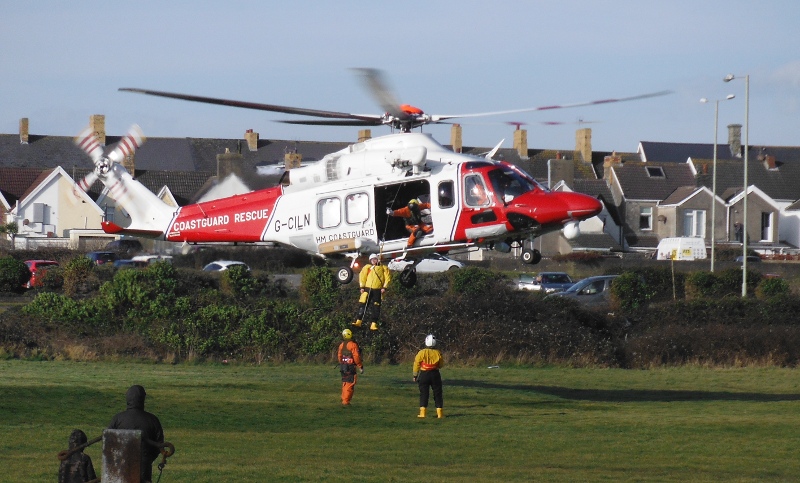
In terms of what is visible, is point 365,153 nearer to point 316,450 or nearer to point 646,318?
point 316,450

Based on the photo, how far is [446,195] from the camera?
2736 cm

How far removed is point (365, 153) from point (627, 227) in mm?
72527

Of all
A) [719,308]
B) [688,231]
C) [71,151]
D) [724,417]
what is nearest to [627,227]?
[688,231]

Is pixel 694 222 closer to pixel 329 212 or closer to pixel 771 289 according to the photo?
pixel 771 289

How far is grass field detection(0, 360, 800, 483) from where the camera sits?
25.5 metres

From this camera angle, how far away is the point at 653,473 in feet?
85.3

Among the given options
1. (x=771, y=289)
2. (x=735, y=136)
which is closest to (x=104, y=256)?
(x=771, y=289)

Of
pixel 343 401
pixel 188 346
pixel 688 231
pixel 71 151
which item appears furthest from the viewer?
pixel 71 151

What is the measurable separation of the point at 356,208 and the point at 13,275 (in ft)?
126

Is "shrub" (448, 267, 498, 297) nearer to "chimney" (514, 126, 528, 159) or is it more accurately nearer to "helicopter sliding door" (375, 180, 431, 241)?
"helicopter sliding door" (375, 180, 431, 241)

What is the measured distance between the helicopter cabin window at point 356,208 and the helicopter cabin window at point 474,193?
2332mm

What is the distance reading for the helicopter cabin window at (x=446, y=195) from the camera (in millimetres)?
27312

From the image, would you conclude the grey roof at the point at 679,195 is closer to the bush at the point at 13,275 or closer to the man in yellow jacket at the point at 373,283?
the bush at the point at 13,275

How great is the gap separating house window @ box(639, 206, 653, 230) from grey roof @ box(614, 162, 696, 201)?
3.02ft
